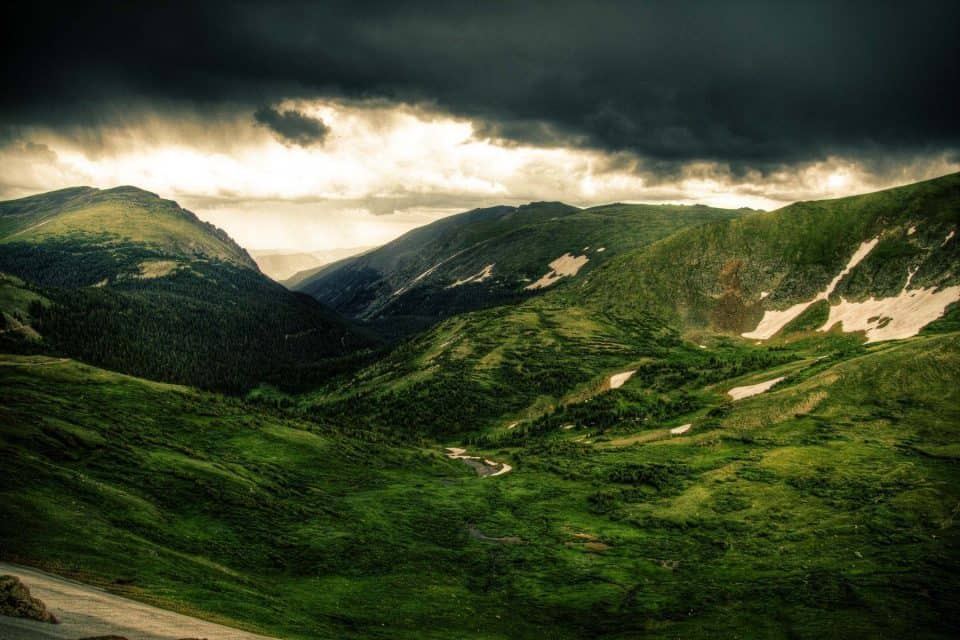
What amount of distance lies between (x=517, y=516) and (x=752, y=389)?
99528mm

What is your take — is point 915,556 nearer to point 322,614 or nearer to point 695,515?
point 695,515

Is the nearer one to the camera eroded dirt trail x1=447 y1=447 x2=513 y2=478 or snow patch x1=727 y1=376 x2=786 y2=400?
eroded dirt trail x1=447 y1=447 x2=513 y2=478

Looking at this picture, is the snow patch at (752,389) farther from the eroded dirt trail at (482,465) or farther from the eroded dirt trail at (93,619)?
the eroded dirt trail at (93,619)

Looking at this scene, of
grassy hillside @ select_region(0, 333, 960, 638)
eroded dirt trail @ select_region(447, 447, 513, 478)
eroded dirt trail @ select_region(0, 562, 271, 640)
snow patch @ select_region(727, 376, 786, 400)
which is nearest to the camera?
eroded dirt trail @ select_region(0, 562, 271, 640)

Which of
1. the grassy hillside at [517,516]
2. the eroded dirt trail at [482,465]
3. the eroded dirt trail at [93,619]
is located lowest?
the eroded dirt trail at [482,465]

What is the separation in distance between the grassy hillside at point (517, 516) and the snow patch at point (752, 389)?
21.0 feet

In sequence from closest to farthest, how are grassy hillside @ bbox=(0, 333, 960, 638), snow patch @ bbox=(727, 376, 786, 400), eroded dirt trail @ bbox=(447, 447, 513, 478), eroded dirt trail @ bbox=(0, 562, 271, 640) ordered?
1. eroded dirt trail @ bbox=(0, 562, 271, 640)
2. grassy hillside @ bbox=(0, 333, 960, 638)
3. eroded dirt trail @ bbox=(447, 447, 513, 478)
4. snow patch @ bbox=(727, 376, 786, 400)

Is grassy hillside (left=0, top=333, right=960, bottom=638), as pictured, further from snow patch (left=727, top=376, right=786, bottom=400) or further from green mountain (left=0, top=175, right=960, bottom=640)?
snow patch (left=727, top=376, right=786, bottom=400)

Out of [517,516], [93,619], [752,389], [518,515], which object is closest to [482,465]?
[518,515]

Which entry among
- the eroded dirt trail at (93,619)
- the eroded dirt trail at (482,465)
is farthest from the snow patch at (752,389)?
the eroded dirt trail at (93,619)

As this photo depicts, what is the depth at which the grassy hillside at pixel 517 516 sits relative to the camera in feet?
190

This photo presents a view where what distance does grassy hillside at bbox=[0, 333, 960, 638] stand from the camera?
58031 mm

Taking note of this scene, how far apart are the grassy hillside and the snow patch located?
640cm

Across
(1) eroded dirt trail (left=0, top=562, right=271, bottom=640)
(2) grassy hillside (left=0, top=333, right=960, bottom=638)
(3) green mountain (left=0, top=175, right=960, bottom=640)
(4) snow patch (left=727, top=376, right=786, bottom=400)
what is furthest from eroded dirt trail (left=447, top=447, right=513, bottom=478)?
(1) eroded dirt trail (left=0, top=562, right=271, bottom=640)
